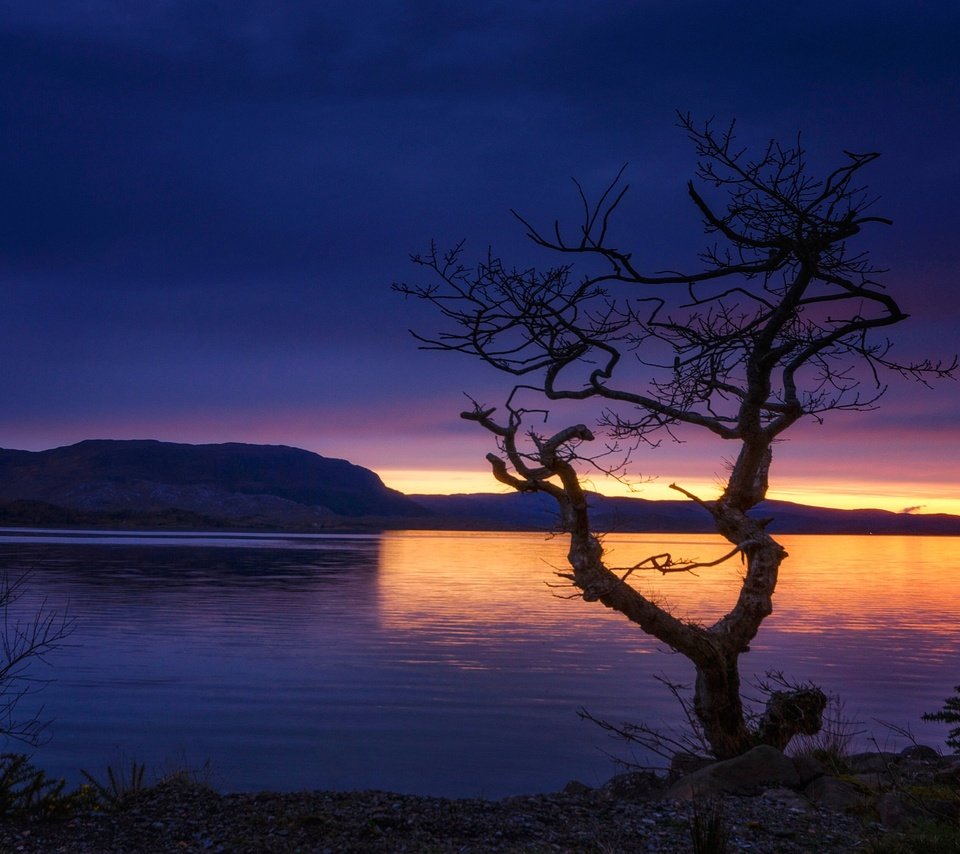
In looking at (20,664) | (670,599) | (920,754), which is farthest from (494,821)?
(670,599)

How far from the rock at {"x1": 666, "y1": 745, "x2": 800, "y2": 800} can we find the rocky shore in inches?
0.9

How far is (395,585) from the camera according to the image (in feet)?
165

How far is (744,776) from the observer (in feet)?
34.5

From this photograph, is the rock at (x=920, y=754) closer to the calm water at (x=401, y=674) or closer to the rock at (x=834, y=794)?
the calm water at (x=401, y=674)

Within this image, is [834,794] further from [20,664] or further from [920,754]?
[20,664]

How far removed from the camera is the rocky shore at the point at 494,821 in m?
8.00

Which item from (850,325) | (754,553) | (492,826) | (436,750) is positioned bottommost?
(436,750)

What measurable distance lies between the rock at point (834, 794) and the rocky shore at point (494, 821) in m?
0.01

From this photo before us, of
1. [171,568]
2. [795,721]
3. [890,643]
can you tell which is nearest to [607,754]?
[795,721]

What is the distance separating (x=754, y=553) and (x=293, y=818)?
5.96m

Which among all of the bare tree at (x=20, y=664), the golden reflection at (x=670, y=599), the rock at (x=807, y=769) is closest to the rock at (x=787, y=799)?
the rock at (x=807, y=769)

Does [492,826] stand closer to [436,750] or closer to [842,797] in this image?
[842,797]

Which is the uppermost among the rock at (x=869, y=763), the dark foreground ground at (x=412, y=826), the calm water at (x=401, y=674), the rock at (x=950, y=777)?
the rock at (x=950, y=777)

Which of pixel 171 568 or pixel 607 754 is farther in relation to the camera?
pixel 171 568
